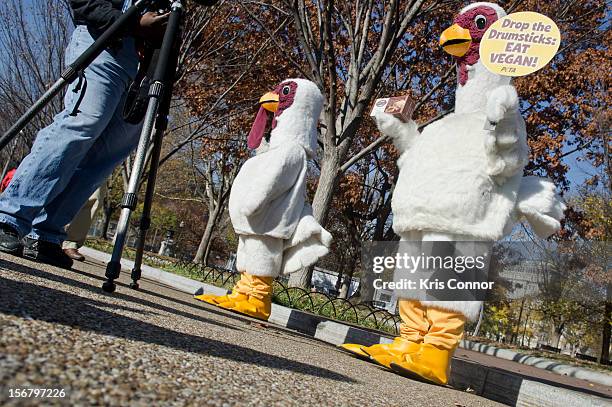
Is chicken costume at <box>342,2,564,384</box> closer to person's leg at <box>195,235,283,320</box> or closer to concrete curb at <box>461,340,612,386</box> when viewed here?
person's leg at <box>195,235,283,320</box>

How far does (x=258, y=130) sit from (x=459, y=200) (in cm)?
241

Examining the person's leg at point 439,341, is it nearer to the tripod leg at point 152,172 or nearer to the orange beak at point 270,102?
the tripod leg at point 152,172

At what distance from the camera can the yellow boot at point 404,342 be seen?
2.96 meters

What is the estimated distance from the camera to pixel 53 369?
0.90 m

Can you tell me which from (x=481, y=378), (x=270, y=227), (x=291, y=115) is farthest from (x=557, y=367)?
(x=291, y=115)

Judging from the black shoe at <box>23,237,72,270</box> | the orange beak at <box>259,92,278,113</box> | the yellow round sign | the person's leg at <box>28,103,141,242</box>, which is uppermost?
the yellow round sign

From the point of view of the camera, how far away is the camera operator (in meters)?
2.58

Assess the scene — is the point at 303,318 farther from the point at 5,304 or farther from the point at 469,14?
the point at 5,304

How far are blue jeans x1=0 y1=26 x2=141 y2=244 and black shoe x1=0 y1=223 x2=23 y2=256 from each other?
0.03 meters

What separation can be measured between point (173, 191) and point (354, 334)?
24984mm

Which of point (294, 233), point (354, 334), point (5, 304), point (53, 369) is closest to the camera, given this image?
point (53, 369)

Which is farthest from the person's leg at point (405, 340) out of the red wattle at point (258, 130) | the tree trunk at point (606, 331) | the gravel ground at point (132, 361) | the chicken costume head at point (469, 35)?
the tree trunk at point (606, 331)

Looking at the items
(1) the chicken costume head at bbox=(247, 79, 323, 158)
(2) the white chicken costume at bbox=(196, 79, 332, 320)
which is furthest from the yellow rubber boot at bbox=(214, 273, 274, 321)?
(1) the chicken costume head at bbox=(247, 79, 323, 158)

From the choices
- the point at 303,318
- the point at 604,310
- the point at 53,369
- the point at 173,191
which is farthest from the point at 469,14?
the point at 173,191
